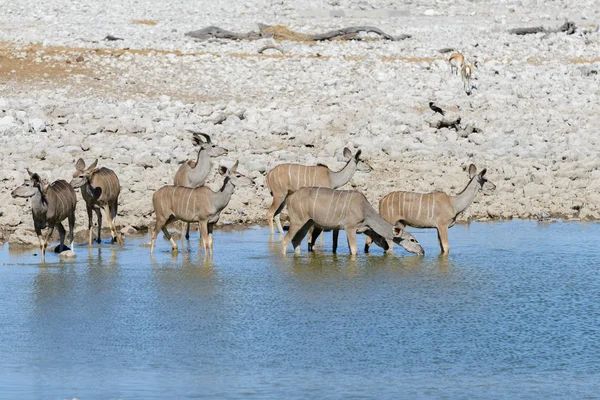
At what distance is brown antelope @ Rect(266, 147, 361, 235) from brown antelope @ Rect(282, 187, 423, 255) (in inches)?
62.8

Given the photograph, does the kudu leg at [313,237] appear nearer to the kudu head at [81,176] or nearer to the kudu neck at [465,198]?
the kudu neck at [465,198]

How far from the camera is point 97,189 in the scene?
42.3ft

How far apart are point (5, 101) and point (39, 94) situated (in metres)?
1.23

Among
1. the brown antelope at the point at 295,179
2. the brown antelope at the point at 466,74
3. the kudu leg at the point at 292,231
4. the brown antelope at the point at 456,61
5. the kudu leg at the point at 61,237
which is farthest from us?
the brown antelope at the point at 456,61

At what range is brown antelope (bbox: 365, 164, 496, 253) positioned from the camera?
12.2m

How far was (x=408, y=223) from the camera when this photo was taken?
1237 centimetres

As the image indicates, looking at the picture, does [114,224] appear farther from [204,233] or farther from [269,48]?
[269,48]

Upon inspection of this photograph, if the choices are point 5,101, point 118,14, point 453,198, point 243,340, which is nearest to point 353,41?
point 118,14

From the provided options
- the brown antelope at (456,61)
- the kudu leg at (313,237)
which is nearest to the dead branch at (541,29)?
the brown antelope at (456,61)

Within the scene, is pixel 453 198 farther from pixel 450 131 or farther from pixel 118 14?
pixel 118 14

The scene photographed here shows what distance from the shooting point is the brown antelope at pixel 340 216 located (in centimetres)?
1191

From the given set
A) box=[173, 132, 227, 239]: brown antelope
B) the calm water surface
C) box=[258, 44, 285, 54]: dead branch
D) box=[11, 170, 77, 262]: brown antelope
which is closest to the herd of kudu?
box=[11, 170, 77, 262]: brown antelope

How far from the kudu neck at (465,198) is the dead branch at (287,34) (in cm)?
1517

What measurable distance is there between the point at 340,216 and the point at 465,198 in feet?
4.84
